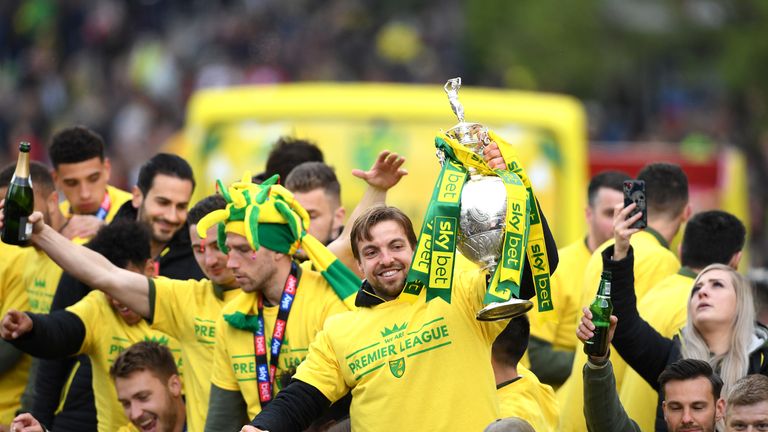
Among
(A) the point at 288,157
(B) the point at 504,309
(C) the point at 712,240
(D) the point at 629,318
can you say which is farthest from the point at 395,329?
(A) the point at 288,157

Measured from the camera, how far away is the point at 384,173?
8.29 m

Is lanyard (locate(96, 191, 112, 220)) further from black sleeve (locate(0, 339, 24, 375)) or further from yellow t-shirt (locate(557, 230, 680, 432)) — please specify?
yellow t-shirt (locate(557, 230, 680, 432))

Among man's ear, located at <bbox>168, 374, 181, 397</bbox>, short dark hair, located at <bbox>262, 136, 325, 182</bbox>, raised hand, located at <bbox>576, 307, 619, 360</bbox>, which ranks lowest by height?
man's ear, located at <bbox>168, 374, 181, 397</bbox>

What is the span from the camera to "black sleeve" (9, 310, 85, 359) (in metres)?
8.38

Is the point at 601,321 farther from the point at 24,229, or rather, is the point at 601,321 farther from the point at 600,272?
the point at 24,229

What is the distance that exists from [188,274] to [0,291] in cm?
123

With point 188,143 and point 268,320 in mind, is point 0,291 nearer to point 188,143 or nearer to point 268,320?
point 268,320

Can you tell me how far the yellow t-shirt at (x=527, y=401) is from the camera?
24.5ft

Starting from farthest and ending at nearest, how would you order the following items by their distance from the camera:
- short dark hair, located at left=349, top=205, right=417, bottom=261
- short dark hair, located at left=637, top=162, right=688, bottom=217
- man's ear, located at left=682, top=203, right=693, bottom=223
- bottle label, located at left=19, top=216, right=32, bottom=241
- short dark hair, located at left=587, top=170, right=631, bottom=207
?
short dark hair, located at left=587, top=170, right=631, bottom=207 < man's ear, located at left=682, top=203, right=693, bottom=223 < short dark hair, located at left=637, top=162, right=688, bottom=217 < bottle label, located at left=19, top=216, right=32, bottom=241 < short dark hair, located at left=349, top=205, right=417, bottom=261

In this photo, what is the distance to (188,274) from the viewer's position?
9.21 metres

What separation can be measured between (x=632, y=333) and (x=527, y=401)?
61cm

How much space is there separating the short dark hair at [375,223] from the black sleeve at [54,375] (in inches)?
93.4

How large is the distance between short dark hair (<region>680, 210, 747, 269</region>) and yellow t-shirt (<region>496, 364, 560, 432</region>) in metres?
1.28

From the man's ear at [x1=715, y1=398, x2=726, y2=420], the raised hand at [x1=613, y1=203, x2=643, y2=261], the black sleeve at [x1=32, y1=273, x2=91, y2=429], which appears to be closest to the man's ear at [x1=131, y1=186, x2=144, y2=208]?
the black sleeve at [x1=32, y1=273, x2=91, y2=429]
